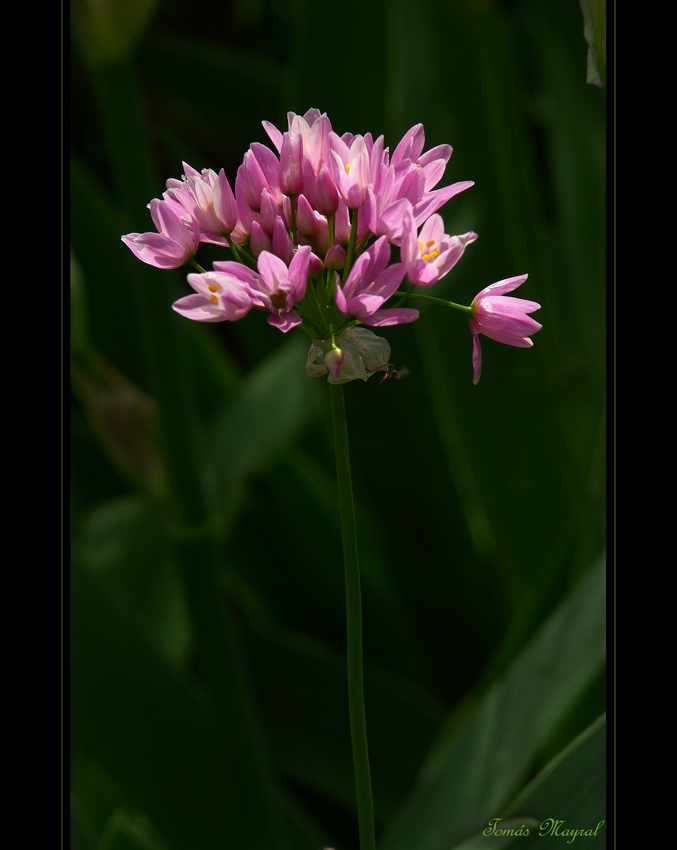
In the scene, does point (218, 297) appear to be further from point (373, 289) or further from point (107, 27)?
point (107, 27)

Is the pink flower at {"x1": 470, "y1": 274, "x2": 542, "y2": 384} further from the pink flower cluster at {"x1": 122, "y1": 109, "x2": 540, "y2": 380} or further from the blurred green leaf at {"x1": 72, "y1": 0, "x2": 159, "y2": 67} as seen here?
the blurred green leaf at {"x1": 72, "y1": 0, "x2": 159, "y2": 67}

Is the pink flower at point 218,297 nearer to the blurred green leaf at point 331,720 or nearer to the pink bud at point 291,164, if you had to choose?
the pink bud at point 291,164

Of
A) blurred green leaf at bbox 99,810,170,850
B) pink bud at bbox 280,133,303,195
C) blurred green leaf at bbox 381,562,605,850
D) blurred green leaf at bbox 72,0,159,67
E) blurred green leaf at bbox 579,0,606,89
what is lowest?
blurred green leaf at bbox 99,810,170,850

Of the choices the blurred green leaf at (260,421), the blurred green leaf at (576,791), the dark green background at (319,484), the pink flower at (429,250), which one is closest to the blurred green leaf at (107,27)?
the dark green background at (319,484)

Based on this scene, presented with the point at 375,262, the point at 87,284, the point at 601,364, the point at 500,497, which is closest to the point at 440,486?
the point at 500,497

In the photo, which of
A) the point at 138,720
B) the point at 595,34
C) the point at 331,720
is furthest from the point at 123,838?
the point at 595,34

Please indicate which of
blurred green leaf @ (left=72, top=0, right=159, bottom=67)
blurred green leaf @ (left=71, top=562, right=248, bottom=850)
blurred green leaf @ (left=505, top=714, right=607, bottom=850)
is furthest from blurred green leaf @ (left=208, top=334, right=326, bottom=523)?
blurred green leaf @ (left=505, top=714, right=607, bottom=850)
